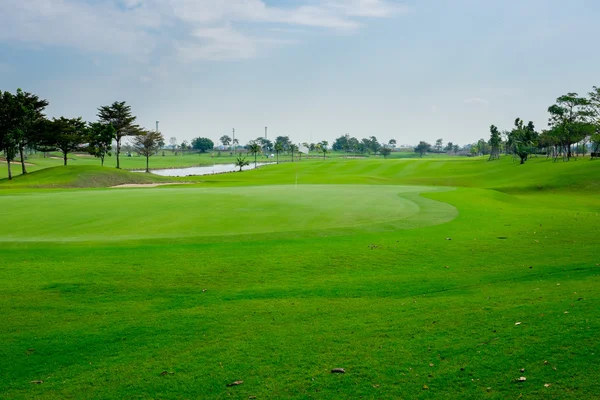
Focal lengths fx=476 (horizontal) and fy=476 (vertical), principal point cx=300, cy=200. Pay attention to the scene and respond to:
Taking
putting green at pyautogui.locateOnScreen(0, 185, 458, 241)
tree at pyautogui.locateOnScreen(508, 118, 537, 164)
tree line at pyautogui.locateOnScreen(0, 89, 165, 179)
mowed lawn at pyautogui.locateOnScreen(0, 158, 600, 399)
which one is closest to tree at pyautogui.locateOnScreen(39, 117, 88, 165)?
tree line at pyautogui.locateOnScreen(0, 89, 165, 179)

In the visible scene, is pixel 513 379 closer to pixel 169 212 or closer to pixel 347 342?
pixel 347 342

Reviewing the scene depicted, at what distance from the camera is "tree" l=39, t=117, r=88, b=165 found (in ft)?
236

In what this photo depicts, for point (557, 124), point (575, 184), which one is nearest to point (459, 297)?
point (575, 184)

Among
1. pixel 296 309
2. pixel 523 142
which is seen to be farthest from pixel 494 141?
pixel 296 309

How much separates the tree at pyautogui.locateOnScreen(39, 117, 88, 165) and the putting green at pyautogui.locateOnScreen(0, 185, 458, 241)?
52219 mm

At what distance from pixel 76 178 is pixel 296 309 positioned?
2375 inches

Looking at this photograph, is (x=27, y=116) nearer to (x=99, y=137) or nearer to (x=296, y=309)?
(x=99, y=137)

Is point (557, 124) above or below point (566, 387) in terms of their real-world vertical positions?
above

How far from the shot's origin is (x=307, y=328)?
8.06 metres

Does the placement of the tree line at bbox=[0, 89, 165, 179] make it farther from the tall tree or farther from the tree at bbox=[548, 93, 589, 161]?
the tree at bbox=[548, 93, 589, 161]

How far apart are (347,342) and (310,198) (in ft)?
65.2

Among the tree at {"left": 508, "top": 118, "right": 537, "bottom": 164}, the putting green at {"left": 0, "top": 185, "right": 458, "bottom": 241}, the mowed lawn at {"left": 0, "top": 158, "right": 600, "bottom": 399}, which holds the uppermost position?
the tree at {"left": 508, "top": 118, "right": 537, "bottom": 164}

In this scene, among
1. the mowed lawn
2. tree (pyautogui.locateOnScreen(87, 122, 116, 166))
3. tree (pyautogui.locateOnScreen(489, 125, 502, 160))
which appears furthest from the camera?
tree (pyautogui.locateOnScreen(489, 125, 502, 160))

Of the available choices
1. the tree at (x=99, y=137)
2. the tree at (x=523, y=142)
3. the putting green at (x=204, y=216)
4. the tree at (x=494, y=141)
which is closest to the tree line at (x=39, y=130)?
the tree at (x=99, y=137)
